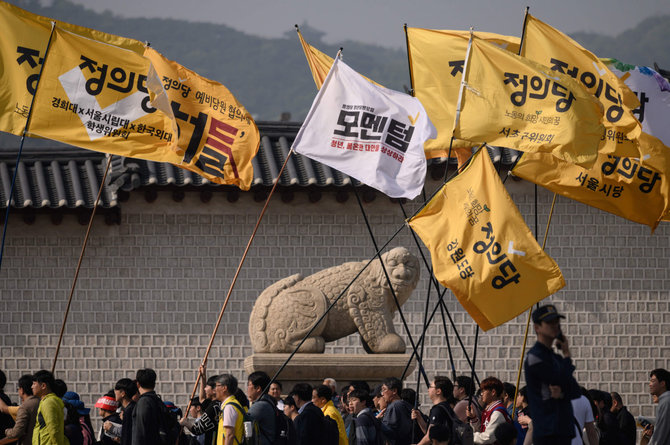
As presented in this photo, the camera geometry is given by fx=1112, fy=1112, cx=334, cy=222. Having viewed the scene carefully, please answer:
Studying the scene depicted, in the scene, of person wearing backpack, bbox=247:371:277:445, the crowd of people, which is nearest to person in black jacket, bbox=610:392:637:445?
the crowd of people

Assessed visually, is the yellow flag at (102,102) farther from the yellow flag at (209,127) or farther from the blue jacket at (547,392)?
the blue jacket at (547,392)

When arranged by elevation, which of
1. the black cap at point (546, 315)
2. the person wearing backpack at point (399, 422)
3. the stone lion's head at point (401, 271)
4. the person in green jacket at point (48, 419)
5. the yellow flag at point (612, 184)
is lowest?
the person in green jacket at point (48, 419)

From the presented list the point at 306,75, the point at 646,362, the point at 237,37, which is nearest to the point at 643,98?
the point at 646,362

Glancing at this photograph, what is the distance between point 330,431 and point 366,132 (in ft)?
9.47

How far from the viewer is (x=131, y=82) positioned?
34.3 feet

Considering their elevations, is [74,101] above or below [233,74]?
below

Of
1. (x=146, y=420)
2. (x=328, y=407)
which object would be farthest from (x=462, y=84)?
(x=146, y=420)

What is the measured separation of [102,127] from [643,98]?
219 inches

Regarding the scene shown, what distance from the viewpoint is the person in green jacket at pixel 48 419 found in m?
8.53

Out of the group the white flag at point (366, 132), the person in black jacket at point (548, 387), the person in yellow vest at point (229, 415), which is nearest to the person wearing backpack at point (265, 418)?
the person in yellow vest at point (229, 415)

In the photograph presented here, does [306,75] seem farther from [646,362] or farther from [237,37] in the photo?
[646,362]

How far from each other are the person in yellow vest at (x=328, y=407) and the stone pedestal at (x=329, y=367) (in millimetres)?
2428

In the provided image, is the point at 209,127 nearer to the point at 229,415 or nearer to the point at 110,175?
the point at 229,415

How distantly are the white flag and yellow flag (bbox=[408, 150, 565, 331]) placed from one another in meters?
0.61
